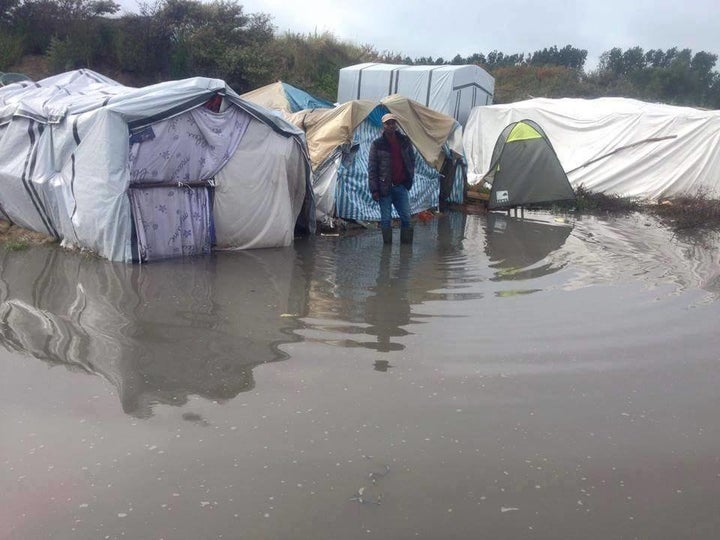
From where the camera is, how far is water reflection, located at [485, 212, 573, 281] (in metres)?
8.40

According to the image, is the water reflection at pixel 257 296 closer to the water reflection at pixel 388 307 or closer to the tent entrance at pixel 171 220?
the water reflection at pixel 388 307

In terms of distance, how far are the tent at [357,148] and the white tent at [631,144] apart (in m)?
4.49

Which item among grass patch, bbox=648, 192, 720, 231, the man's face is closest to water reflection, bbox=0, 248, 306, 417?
the man's face

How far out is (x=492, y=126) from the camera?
1825cm

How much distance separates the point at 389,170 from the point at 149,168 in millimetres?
3181

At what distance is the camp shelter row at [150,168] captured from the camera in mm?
7648

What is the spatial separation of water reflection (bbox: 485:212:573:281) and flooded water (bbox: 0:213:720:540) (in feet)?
2.00

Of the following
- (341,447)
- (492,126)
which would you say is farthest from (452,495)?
(492,126)

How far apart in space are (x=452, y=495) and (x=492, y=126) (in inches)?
625

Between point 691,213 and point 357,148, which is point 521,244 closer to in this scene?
point 357,148

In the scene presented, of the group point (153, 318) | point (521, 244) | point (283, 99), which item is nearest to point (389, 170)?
point (521, 244)

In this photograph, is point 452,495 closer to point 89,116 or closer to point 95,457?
point 95,457

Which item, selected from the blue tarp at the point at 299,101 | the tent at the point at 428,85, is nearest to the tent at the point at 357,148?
the blue tarp at the point at 299,101

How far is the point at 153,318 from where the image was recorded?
5.89 meters
